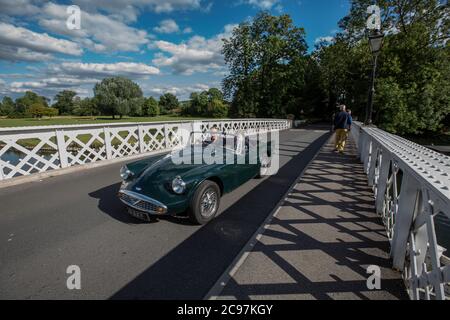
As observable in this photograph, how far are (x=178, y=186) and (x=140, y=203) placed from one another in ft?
2.03

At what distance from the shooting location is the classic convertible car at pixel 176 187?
2979mm

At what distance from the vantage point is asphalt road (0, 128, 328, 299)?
2.09 meters

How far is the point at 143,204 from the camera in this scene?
3021mm

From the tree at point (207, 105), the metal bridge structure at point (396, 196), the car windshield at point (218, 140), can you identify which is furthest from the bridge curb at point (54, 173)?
the tree at point (207, 105)

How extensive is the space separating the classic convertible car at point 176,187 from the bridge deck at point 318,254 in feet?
3.25

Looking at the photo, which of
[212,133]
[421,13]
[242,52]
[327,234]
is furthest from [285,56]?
[327,234]

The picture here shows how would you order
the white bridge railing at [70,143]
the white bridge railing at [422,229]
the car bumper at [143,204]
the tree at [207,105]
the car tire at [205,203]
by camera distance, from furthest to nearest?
the tree at [207,105] < the white bridge railing at [70,143] < the car tire at [205,203] < the car bumper at [143,204] < the white bridge railing at [422,229]

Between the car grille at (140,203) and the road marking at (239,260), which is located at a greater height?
the car grille at (140,203)

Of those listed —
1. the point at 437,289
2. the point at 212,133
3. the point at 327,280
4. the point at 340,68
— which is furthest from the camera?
the point at 340,68

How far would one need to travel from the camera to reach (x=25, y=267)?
7.73 ft

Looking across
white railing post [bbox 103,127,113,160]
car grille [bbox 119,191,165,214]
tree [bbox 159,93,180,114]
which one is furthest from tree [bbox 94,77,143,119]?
tree [bbox 159,93,180,114]

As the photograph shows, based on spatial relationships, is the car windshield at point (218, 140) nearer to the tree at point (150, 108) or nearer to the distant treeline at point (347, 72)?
the distant treeline at point (347, 72)
